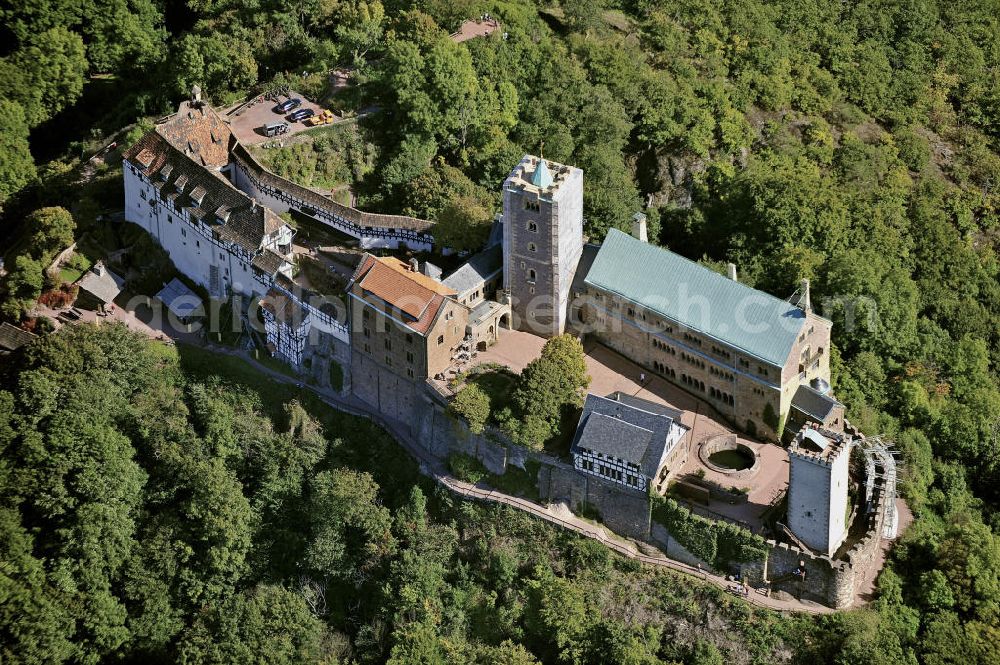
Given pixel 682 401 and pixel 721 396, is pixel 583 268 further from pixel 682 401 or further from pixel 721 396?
pixel 721 396

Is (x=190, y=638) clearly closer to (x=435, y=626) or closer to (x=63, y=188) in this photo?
(x=435, y=626)

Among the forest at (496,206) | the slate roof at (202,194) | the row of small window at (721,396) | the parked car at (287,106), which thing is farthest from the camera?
the parked car at (287,106)

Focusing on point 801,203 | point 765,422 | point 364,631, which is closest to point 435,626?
point 364,631

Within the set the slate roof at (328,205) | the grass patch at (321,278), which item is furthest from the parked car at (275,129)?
the grass patch at (321,278)

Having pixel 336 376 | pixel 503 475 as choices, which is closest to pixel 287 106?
pixel 336 376

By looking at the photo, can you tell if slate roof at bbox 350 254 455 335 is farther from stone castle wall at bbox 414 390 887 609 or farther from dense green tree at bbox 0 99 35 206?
dense green tree at bbox 0 99 35 206

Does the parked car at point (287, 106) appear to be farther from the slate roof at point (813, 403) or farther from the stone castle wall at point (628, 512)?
the slate roof at point (813, 403)
